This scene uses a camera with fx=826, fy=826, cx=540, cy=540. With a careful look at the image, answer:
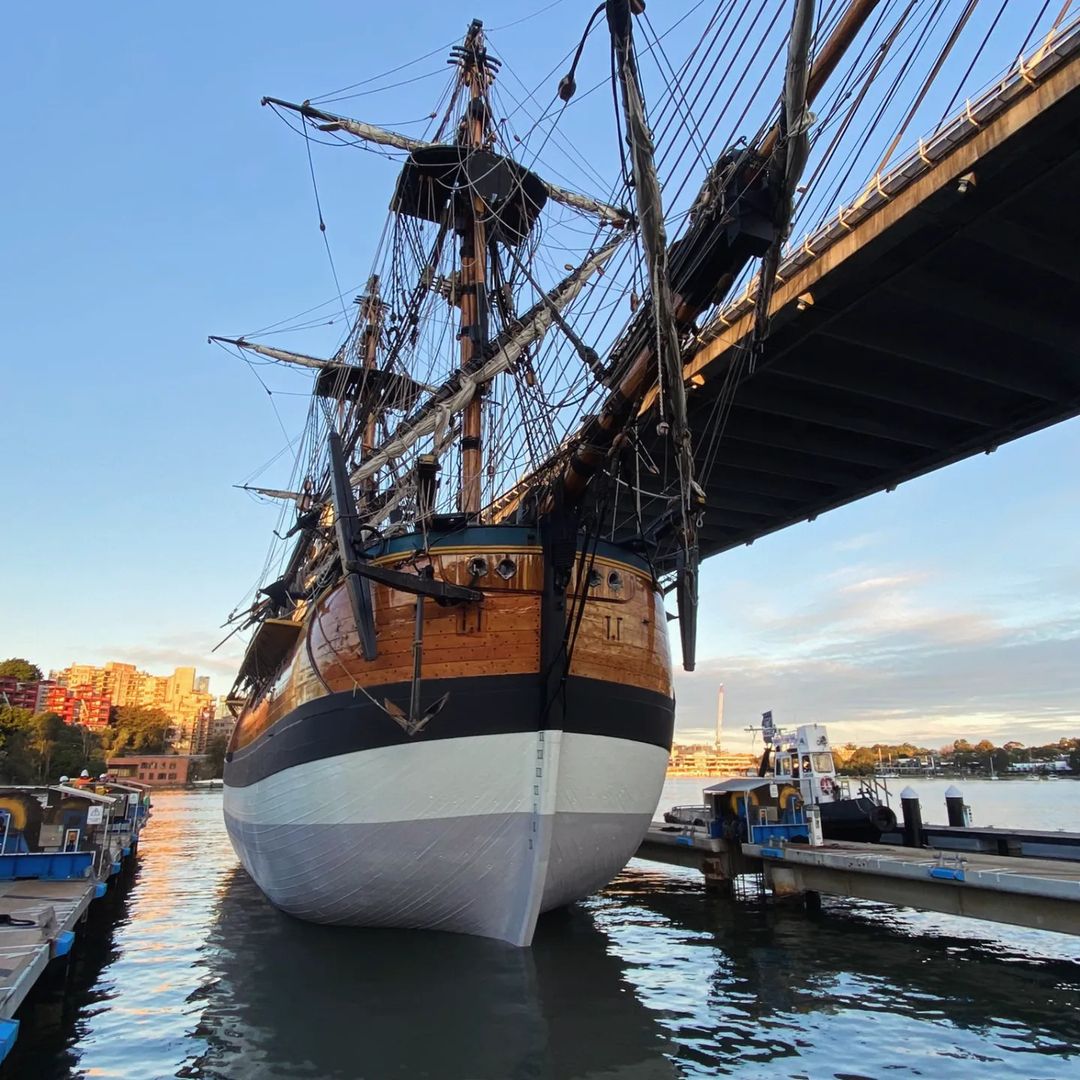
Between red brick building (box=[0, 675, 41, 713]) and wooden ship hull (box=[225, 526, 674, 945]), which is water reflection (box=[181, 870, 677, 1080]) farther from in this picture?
red brick building (box=[0, 675, 41, 713])

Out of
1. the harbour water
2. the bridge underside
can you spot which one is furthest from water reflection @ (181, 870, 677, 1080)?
the bridge underside

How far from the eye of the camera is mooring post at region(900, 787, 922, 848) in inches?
602

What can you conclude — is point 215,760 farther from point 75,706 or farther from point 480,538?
point 480,538

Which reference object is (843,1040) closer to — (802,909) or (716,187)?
(802,909)

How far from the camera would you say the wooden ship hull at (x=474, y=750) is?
32.8 feet

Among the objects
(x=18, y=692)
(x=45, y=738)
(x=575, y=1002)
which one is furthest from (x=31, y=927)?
(x=18, y=692)

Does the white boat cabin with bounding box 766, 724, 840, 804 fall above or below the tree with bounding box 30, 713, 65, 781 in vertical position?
below

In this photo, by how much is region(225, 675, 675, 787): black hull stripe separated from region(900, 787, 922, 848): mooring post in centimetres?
622

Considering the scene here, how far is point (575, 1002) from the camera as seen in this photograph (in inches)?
329

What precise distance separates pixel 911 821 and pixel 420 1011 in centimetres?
1121

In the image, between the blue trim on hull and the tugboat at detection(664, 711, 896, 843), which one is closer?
the blue trim on hull

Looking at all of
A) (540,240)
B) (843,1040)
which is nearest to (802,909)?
(843,1040)

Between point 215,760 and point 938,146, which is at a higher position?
point 938,146

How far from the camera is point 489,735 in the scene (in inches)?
400
